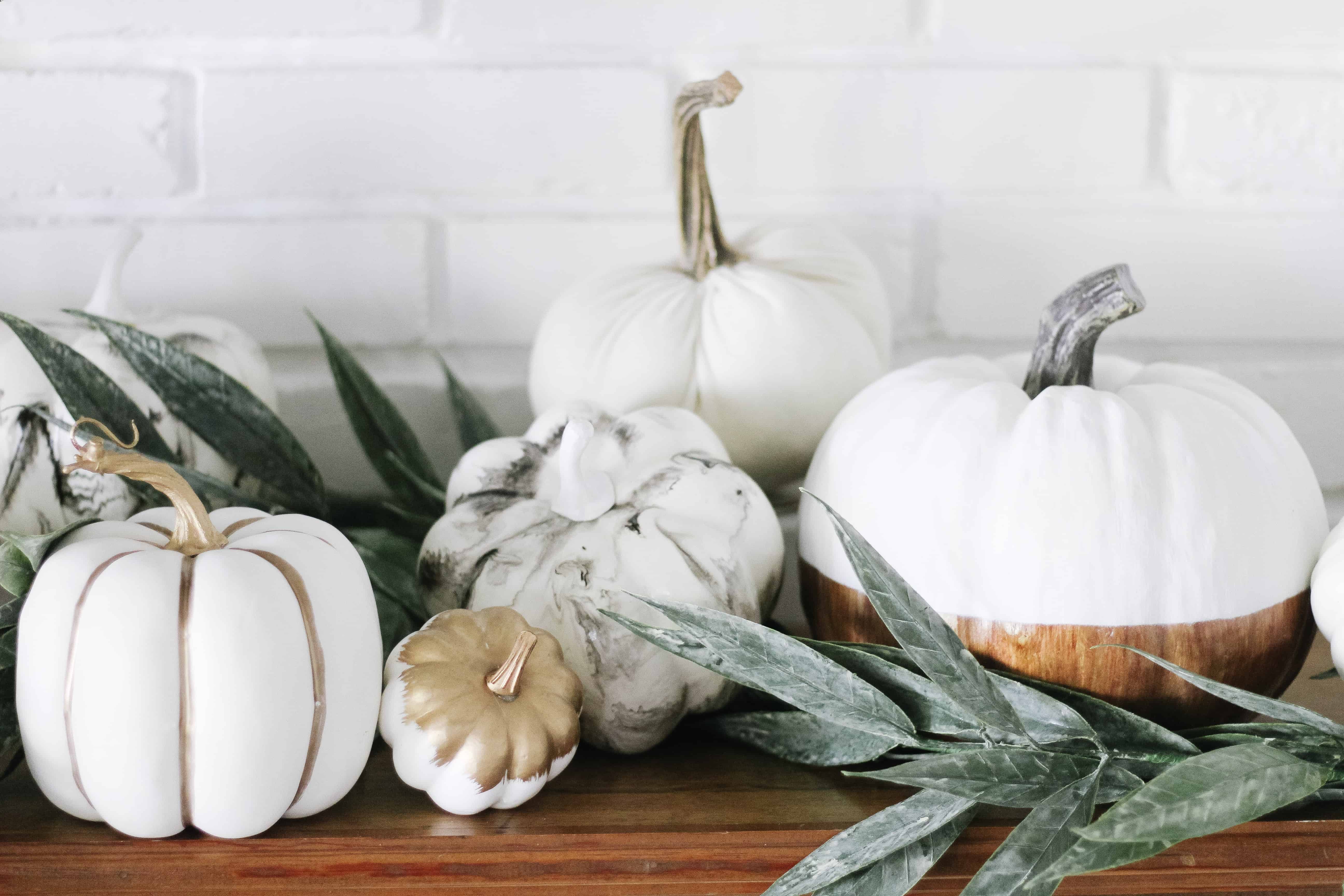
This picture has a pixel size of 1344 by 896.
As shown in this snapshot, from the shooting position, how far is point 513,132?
0.72 m

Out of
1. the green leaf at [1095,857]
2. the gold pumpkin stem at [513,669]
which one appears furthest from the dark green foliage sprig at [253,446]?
the green leaf at [1095,857]

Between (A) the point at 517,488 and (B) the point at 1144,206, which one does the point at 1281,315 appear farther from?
(A) the point at 517,488

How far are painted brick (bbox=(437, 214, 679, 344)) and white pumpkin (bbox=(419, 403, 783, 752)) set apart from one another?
0.69ft

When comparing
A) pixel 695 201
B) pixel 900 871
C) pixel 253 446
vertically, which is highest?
pixel 695 201

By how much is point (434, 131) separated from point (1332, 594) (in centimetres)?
62

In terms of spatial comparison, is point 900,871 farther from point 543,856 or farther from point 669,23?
point 669,23

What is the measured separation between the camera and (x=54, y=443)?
539mm

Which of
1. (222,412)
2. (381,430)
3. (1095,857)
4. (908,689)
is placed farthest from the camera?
(381,430)

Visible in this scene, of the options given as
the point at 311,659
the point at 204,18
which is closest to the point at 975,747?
the point at 311,659

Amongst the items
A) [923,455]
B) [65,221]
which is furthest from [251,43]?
[923,455]

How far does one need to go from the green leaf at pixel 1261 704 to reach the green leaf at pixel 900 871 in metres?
0.11

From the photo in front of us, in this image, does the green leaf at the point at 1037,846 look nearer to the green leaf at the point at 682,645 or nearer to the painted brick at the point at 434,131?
the green leaf at the point at 682,645

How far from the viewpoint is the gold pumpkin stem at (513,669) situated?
0.42 m

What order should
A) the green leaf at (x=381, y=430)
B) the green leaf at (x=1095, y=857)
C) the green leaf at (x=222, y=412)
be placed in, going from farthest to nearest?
the green leaf at (x=381, y=430), the green leaf at (x=222, y=412), the green leaf at (x=1095, y=857)
